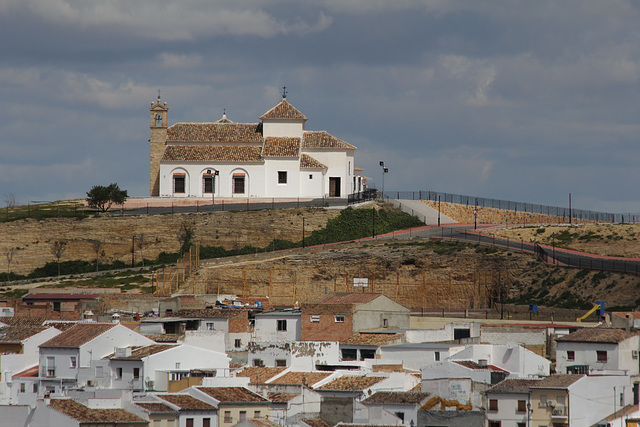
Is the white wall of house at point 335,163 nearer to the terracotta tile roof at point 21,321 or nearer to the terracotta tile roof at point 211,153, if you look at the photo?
the terracotta tile roof at point 211,153

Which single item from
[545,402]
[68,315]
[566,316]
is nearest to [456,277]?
[566,316]

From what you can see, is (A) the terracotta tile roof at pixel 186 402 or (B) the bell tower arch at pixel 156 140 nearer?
(A) the terracotta tile roof at pixel 186 402

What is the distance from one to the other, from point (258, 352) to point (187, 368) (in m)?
4.89

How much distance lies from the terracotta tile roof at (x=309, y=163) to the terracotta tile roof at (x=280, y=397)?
51621 millimetres

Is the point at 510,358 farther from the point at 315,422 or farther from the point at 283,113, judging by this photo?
the point at 283,113

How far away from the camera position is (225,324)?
53.6 meters

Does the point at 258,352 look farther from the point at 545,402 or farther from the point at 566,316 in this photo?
the point at 566,316

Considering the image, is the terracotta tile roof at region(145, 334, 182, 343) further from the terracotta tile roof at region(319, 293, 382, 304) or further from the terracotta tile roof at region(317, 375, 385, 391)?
the terracotta tile roof at region(317, 375, 385, 391)

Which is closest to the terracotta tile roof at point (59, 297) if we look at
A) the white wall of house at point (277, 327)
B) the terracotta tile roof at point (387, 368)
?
the white wall of house at point (277, 327)

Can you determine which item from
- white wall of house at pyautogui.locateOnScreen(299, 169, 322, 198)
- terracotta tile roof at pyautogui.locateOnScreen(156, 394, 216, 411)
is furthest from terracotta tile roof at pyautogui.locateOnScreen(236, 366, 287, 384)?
white wall of house at pyautogui.locateOnScreen(299, 169, 322, 198)

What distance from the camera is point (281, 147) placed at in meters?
92.1

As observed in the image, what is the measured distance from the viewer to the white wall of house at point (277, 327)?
2122 inches

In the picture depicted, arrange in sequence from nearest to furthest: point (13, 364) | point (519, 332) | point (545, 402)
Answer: point (545, 402) < point (13, 364) < point (519, 332)

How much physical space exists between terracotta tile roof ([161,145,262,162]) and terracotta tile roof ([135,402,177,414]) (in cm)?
5536
